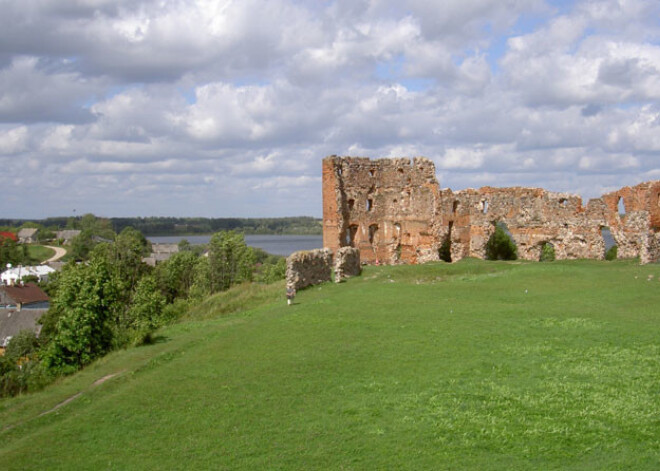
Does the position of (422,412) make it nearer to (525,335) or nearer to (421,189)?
(525,335)

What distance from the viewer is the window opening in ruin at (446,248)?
3806 cm

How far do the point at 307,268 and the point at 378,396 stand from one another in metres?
16.2

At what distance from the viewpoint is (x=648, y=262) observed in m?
28.5

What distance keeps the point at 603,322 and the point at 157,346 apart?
1333 cm

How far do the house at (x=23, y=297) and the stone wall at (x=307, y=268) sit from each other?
53771 mm

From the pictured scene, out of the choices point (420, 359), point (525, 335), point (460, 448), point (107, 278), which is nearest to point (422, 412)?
point (460, 448)

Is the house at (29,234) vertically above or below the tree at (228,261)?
above

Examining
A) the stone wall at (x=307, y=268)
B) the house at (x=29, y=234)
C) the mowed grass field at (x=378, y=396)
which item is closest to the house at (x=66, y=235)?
the house at (x=29, y=234)

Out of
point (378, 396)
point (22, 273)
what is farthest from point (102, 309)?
point (22, 273)

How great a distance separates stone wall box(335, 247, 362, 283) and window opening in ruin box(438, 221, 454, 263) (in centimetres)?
933

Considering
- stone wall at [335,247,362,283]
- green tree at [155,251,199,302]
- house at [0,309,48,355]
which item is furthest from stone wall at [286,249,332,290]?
green tree at [155,251,199,302]

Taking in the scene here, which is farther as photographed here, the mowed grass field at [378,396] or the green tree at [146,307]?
the green tree at [146,307]

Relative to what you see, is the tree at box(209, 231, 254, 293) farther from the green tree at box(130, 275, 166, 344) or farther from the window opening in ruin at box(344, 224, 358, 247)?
the green tree at box(130, 275, 166, 344)

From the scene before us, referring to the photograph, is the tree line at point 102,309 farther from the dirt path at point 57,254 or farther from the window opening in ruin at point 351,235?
the dirt path at point 57,254
